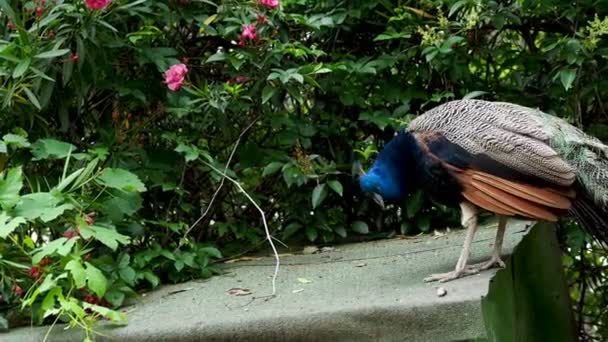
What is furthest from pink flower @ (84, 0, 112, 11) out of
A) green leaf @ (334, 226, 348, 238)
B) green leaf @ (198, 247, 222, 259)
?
green leaf @ (334, 226, 348, 238)

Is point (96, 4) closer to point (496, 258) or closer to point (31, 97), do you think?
point (31, 97)

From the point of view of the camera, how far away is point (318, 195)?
14.3ft

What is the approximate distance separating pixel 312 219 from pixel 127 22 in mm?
1338

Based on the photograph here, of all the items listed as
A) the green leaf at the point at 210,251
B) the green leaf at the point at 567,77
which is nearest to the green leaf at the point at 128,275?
the green leaf at the point at 210,251

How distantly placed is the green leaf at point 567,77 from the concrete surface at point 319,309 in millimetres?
741

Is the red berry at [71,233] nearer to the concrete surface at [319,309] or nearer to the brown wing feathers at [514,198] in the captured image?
the concrete surface at [319,309]

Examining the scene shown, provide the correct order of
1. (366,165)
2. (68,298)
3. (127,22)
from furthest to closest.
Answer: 1. (366,165)
2. (127,22)
3. (68,298)

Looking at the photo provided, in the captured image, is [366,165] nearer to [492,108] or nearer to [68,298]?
[492,108]

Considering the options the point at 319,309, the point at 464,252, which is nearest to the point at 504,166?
the point at 464,252

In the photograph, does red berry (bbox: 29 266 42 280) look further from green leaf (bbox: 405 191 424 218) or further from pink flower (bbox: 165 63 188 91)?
green leaf (bbox: 405 191 424 218)

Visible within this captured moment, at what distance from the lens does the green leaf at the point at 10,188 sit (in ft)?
10.9

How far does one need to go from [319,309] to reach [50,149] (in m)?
1.25

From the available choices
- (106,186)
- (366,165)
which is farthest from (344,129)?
(106,186)

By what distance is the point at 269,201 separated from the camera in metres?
4.69
